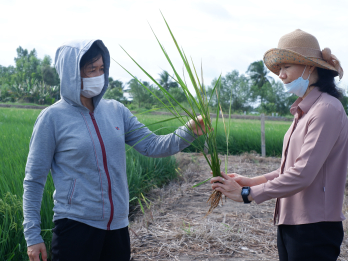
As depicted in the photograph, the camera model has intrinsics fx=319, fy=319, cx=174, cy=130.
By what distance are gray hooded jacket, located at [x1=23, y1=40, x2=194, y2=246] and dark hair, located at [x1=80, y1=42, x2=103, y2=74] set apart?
66 millimetres

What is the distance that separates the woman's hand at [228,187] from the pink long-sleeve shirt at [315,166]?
0.08 metres

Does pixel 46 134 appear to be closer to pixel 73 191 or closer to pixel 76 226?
pixel 73 191

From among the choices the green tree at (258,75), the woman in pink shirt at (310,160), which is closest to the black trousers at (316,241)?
the woman in pink shirt at (310,160)

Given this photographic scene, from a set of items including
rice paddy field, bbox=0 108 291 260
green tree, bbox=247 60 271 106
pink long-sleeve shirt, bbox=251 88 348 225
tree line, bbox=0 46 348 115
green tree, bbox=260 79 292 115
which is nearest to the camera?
pink long-sleeve shirt, bbox=251 88 348 225

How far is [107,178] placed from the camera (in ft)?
5.23

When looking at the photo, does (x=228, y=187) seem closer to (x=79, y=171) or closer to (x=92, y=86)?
(x=79, y=171)

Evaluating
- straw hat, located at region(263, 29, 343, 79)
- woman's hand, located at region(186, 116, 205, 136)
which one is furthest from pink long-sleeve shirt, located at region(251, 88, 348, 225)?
woman's hand, located at region(186, 116, 205, 136)

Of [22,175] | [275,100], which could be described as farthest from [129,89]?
[22,175]

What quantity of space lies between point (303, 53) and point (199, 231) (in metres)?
2.06

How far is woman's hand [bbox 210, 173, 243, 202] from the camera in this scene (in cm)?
157

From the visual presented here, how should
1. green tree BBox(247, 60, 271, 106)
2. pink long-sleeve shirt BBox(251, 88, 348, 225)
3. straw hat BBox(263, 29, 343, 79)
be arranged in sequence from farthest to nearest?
green tree BBox(247, 60, 271, 106)
straw hat BBox(263, 29, 343, 79)
pink long-sleeve shirt BBox(251, 88, 348, 225)

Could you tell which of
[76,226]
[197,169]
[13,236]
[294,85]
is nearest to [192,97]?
[294,85]

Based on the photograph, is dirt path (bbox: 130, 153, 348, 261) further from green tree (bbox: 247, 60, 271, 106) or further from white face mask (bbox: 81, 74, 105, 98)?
green tree (bbox: 247, 60, 271, 106)

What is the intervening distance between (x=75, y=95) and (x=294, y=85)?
1071mm
